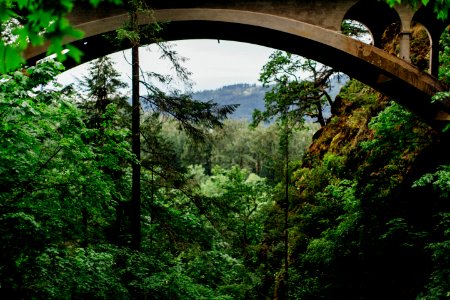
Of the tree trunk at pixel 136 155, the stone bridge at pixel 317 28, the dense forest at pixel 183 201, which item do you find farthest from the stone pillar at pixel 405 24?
the tree trunk at pixel 136 155

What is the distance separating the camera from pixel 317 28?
313 inches

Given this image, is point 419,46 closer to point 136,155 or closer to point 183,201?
point 183,201

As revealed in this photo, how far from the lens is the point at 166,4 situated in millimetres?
8508

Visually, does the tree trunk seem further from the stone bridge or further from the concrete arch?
the concrete arch

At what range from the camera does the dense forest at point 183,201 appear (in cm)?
539

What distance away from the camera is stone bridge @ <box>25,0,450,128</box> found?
25.8 ft

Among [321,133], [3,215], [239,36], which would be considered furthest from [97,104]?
[321,133]

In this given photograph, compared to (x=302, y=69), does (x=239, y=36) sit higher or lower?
lower

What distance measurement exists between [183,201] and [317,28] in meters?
6.20

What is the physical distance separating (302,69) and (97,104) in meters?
9.56

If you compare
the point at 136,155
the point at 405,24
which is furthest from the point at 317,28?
the point at 136,155

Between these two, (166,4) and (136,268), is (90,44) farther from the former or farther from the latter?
(136,268)

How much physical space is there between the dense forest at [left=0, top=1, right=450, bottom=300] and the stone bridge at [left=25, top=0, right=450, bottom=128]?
1.65 feet

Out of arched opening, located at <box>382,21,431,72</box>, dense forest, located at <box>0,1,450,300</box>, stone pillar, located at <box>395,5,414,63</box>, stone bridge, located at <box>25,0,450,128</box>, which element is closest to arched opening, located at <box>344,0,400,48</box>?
stone bridge, located at <box>25,0,450,128</box>
